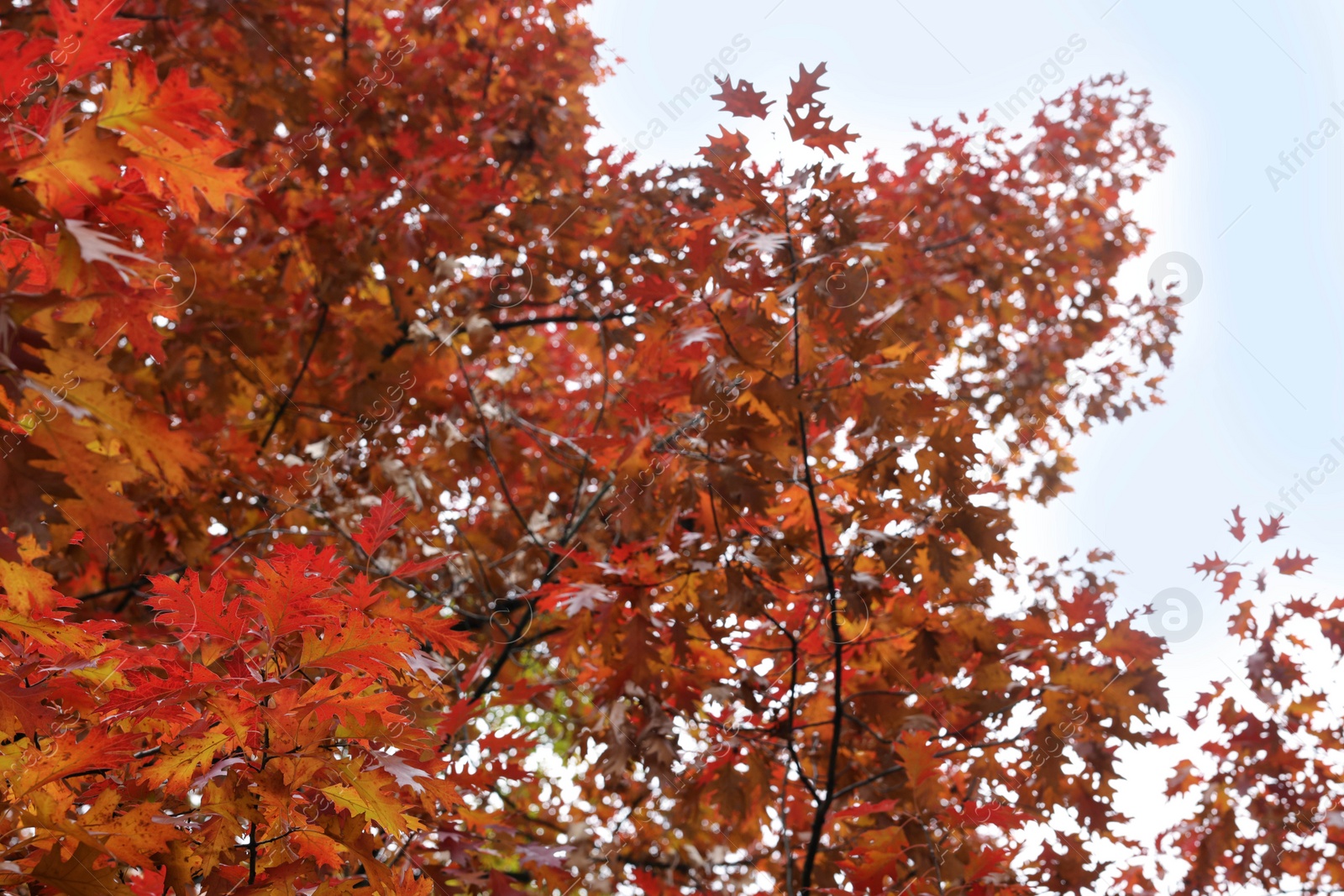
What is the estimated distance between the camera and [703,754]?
3.36 meters

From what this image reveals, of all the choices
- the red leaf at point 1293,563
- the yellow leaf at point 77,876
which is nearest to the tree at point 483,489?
the yellow leaf at point 77,876

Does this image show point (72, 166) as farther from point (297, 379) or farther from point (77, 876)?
point (297, 379)

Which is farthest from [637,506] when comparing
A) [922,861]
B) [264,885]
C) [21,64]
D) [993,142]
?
[993,142]

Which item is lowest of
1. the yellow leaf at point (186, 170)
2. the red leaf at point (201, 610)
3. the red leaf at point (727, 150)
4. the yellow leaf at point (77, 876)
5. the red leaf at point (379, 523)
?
the yellow leaf at point (77, 876)

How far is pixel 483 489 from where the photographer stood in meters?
6.21

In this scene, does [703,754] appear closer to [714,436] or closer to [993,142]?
[714,436]

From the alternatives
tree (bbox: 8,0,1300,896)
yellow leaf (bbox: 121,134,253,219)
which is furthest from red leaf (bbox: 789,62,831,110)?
yellow leaf (bbox: 121,134,253,219)

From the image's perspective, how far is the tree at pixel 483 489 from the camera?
1648 millimetres

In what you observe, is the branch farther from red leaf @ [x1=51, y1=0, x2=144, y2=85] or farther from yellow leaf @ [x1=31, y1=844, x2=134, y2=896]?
yellow leaf @ [x1=31, y1=844, x2=134, y2=896]

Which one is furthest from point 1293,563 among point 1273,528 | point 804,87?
point 804,87

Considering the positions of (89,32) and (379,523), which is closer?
(89,32)

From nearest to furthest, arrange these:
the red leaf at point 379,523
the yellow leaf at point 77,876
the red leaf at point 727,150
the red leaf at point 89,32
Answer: the yellow leaf at point 77,876 < the red leaf at point 89,32 < the red leaf at point 379,523 < the red leaf at point 727,150

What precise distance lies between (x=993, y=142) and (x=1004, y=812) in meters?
6.35

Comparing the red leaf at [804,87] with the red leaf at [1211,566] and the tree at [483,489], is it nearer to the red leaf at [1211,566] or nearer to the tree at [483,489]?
the tree at [483,489]
